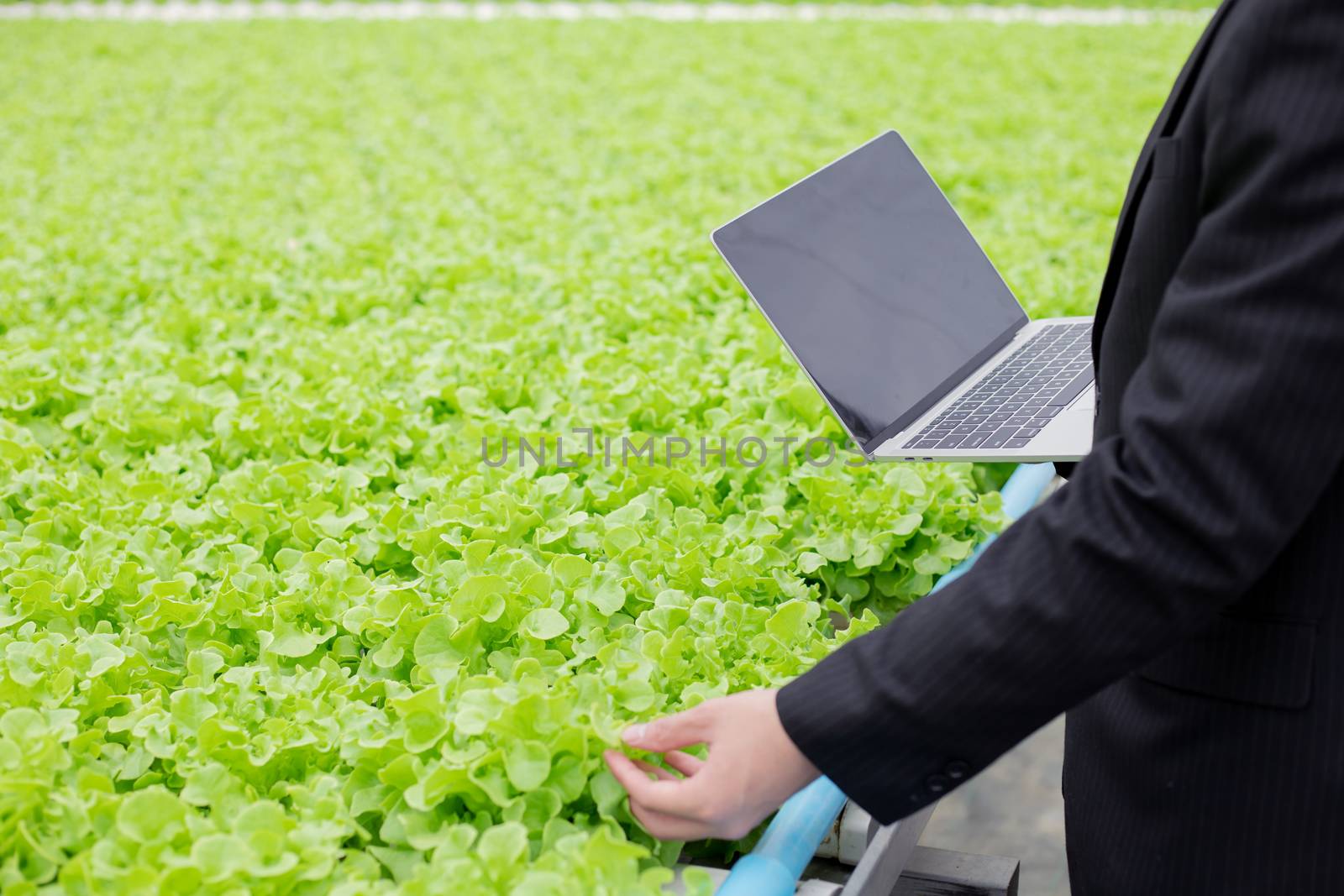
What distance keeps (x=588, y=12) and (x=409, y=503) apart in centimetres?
968

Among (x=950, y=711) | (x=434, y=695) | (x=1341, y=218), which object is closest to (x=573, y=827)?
(x=434, y=695)

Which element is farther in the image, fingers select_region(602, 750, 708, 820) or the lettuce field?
the lettuce field

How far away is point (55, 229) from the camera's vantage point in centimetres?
448

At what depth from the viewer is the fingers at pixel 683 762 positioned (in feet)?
4.06

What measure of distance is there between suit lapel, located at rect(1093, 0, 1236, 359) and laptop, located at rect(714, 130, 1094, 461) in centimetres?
59

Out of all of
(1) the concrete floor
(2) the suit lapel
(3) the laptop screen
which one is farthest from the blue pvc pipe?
(1) the concrete floor

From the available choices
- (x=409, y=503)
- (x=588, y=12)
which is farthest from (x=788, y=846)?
(x=588, y=12)

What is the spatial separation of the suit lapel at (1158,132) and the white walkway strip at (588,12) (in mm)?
9116

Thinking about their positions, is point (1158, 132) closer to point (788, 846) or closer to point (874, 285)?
point (788, 846)

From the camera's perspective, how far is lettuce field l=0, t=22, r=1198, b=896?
1.34m

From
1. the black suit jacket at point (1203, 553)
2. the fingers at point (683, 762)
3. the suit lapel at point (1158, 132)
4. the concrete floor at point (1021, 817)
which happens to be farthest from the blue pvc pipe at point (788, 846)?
the concrete floor at point (1021, 817)

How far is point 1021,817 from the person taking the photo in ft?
10.8

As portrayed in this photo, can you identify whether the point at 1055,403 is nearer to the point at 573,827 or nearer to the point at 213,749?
the point at 573,827

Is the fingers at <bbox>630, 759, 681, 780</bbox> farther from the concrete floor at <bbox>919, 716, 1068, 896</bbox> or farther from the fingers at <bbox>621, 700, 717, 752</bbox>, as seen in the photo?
the concrete floor at <bbox>919, 716, 1068, 896</bbox>
